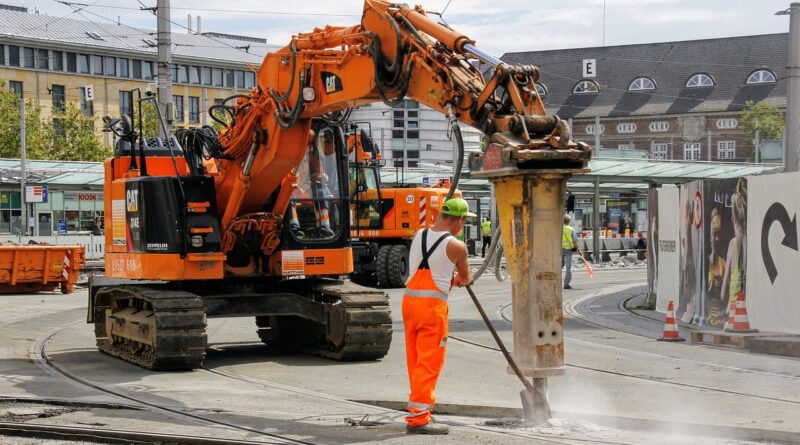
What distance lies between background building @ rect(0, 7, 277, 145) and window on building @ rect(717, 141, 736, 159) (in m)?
39.8

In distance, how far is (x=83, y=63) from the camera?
313 feet

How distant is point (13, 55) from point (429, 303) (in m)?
88.2

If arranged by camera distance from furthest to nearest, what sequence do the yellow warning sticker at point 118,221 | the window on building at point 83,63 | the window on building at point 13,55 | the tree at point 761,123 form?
1. the window on building at point 83,63
2. the tree at point 761,123
3. the window on building at point 13,55
4. the yellow warning sticker at point 118,221

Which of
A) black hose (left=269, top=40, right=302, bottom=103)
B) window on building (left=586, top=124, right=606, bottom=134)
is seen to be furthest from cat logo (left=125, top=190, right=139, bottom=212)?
window on building (left=586, top=124, right=606, bottom=134)

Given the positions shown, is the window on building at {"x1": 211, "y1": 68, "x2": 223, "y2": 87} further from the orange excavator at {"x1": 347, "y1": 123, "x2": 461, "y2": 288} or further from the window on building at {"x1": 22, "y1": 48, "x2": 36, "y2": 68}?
the orange excavator at {"x1": 347, "y1": 123, "x2": 461, "y2": 288}

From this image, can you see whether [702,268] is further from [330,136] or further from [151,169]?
[151,169]

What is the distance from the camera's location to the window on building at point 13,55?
90.7 metres

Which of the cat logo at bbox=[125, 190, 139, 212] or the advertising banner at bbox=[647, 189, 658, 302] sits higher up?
the cat logo at bbox=[125, 190, 139, 212]

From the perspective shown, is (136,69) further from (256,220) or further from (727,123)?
(256,220)

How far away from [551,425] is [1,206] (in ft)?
191

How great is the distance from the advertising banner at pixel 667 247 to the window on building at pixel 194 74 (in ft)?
271

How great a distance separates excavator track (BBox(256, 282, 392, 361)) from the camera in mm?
14102

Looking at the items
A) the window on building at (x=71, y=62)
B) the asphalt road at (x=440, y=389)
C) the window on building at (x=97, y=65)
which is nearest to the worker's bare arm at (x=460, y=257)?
the asphalt road at (x=440, y=389)

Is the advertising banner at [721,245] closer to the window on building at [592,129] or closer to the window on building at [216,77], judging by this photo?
the window on building at [216,77]
